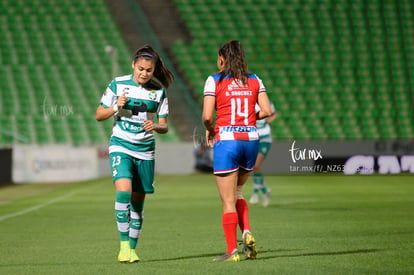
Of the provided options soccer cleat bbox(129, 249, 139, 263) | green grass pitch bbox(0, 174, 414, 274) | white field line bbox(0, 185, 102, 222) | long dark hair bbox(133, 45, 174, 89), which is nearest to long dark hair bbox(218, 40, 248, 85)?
long dark hair bbox(133, 45, 174, 89)

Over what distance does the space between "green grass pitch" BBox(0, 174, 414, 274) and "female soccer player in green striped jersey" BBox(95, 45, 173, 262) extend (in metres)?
0.53

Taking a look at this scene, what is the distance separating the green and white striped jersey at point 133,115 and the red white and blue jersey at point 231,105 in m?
0.59

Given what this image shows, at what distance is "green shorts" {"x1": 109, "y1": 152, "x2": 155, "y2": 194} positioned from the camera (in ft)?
23.1

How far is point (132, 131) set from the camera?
7109 mm

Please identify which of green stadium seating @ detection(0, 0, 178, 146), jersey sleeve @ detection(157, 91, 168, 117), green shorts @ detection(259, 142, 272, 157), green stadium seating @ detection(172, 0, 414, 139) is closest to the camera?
A: jersey sleeve @ detection(157, 91, 168, 117)

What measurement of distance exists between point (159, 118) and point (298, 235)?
119 inches

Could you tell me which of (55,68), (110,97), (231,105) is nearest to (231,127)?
(231,105)

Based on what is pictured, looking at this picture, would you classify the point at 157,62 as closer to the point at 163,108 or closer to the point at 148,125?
the point at 163,108

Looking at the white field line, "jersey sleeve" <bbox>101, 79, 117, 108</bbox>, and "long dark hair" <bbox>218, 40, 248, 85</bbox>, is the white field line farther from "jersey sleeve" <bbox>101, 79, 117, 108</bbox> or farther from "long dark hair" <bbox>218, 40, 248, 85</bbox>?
"long dark hair" <bbox>218, 40, 248, 85</bbox>

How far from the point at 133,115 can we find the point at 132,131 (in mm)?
153

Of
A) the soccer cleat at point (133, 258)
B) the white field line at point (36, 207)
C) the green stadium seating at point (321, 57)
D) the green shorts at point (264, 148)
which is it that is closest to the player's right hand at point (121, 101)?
the soccer cleat at point (133, 258)

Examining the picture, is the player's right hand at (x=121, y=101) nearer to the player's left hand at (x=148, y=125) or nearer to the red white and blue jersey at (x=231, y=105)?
the player's left hand at (x=148, y=125)

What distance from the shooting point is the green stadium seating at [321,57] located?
3139 cm

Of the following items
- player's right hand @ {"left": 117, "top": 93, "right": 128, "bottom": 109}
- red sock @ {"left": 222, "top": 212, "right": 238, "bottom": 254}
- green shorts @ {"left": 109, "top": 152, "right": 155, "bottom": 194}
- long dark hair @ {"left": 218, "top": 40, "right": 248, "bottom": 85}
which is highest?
long dark hair @ {"left": 218, "top": 40, "right": 248, "bottom": 85}
